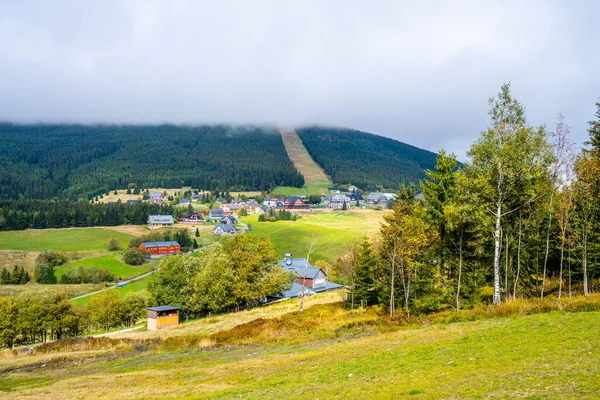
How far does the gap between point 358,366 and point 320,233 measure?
118m

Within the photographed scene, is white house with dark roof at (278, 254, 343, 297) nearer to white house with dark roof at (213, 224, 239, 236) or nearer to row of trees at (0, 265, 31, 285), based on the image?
white house with dark roof at (213, 224, 239, 236)

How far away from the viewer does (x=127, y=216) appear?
191 metres

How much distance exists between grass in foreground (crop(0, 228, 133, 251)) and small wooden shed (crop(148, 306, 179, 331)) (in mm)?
94083

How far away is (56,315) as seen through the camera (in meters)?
68.2

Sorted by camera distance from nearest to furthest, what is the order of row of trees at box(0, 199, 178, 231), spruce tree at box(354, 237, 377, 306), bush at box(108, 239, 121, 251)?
spruce tree at box(354, 237, 377, 306) < bush at box(108, 239, 121, 251) < row of trees at box(0, 199, 178, 231)

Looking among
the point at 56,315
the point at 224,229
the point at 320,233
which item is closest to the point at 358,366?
the point at 56,315

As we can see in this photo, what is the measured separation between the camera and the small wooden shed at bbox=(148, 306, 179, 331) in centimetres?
6078

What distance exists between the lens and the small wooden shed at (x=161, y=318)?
199ft

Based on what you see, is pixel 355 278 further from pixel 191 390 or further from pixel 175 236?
pixel 175 236

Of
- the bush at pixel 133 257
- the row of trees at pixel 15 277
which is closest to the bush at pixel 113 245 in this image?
the bush at pixel 133 257

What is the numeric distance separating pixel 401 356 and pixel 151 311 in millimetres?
51460

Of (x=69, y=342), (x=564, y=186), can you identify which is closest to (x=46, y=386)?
(x=69, y=342)

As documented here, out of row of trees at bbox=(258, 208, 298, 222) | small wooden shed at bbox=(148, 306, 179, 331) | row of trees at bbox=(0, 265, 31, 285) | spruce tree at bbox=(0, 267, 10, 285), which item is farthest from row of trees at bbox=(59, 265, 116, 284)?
row of trees at bbox=(258, 208, 298, 222)

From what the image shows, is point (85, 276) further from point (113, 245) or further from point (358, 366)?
point (358, 366)
